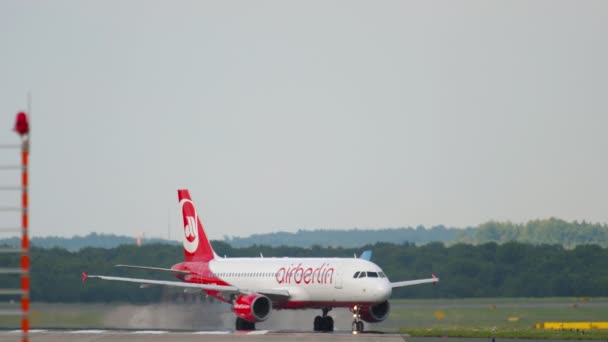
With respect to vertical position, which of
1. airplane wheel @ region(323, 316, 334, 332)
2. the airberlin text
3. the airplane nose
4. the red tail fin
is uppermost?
the red tail fin

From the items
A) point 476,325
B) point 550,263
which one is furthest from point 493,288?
point 476,325

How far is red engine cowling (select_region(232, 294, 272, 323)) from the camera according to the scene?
46156 millimetres

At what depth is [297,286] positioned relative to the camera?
158ft

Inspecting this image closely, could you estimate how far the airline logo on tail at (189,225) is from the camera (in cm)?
5522

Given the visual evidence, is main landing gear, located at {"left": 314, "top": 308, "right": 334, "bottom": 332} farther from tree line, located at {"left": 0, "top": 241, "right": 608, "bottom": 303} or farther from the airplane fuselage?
tree line, located at {"left": 0, "top": 241, "right": 608, "bottom": 303}

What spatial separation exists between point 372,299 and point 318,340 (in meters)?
10.6

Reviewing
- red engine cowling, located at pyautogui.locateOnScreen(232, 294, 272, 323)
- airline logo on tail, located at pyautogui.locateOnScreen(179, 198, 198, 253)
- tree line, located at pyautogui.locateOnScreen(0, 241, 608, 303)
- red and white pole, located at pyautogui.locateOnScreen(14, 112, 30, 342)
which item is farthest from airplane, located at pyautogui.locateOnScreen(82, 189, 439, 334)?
red and white pole, located at pyautogui.locateOnScreen(14, 112, 30, 342)

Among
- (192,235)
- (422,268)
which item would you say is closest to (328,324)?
(192,235)

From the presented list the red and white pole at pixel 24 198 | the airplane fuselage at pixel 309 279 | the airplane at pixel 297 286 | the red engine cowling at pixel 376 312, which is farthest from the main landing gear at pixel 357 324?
the red and white pole at pixel 24 198

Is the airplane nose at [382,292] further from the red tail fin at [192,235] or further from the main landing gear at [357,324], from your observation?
the red tail fin at [192,235]

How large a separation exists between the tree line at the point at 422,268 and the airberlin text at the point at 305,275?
10.5 meters

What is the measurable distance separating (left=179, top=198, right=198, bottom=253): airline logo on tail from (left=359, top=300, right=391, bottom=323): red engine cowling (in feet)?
37.3

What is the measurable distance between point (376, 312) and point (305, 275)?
346cm

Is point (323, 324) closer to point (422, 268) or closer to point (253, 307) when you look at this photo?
point (253, 307)
